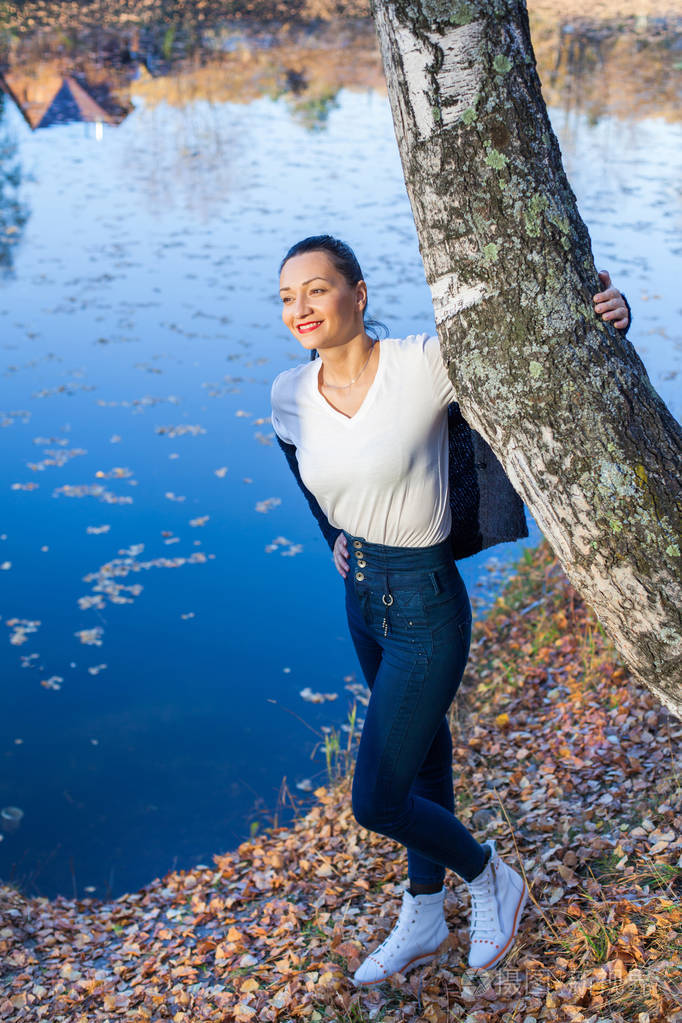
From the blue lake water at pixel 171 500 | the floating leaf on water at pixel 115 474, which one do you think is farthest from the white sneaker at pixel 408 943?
the floating leaf on water at pixel 115 474

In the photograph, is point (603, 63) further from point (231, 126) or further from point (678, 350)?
point (678, 350)

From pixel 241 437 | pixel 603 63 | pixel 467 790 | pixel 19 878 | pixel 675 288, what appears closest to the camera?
pixel 467 790

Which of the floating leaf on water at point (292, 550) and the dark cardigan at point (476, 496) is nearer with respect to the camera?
the dark cardigan at point (476, 496)

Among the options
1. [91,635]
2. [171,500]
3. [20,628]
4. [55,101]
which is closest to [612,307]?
[91,635]

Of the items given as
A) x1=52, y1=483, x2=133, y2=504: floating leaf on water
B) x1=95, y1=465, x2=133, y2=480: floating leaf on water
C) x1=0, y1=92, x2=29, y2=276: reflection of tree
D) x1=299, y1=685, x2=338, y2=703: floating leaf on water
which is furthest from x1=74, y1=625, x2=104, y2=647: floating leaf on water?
x1=0, y1=92, x2=29, y2=276: reflection of tree

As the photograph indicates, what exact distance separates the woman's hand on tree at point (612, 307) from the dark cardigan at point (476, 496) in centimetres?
63

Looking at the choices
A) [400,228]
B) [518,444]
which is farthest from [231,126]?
[518,444]

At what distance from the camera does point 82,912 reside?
4.93 meters

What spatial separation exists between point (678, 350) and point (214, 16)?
30.0m

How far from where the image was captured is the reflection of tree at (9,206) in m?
15.2

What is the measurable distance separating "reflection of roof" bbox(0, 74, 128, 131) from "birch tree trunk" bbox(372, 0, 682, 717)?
22.4 m

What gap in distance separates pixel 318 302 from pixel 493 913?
7.60 ft

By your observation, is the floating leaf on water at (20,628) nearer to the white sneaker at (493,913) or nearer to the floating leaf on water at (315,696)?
the floating leaf on water at (315,696)

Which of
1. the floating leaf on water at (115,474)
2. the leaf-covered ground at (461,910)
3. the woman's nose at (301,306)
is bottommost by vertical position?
the leaf-covered ground at (461,910)
